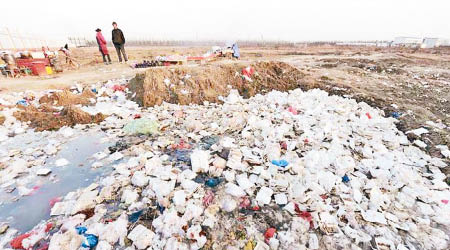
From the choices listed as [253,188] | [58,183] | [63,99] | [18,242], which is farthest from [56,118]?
[253,188]

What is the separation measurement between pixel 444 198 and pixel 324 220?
1.39m

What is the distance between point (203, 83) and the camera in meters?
5.41

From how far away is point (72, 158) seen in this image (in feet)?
10.3

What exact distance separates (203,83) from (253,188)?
A: 3668mm

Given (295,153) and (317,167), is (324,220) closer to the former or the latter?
(317,167)

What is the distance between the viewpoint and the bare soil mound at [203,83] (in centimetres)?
516

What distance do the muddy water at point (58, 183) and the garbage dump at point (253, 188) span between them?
123 millimetres

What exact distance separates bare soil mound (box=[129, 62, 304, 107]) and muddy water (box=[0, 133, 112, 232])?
5.98 ft

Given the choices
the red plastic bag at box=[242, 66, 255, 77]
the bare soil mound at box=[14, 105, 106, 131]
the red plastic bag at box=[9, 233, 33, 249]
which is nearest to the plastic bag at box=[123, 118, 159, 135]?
the bare soil mound at box=[14, 105, 106, 131]

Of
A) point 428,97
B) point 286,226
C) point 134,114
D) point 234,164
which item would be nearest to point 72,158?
point 134,114

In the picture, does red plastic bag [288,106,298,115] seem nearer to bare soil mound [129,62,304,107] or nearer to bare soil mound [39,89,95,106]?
bare soil mound [129,62,304,107]

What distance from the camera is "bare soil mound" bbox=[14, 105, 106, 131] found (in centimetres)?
403

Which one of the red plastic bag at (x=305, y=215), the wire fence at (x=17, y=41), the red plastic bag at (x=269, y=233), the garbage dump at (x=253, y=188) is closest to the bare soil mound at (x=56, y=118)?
the garbage dump at (x=253, y=188)

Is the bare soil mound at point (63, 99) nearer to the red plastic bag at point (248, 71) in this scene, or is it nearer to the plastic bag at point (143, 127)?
the plastic bag at point (143, 127)
